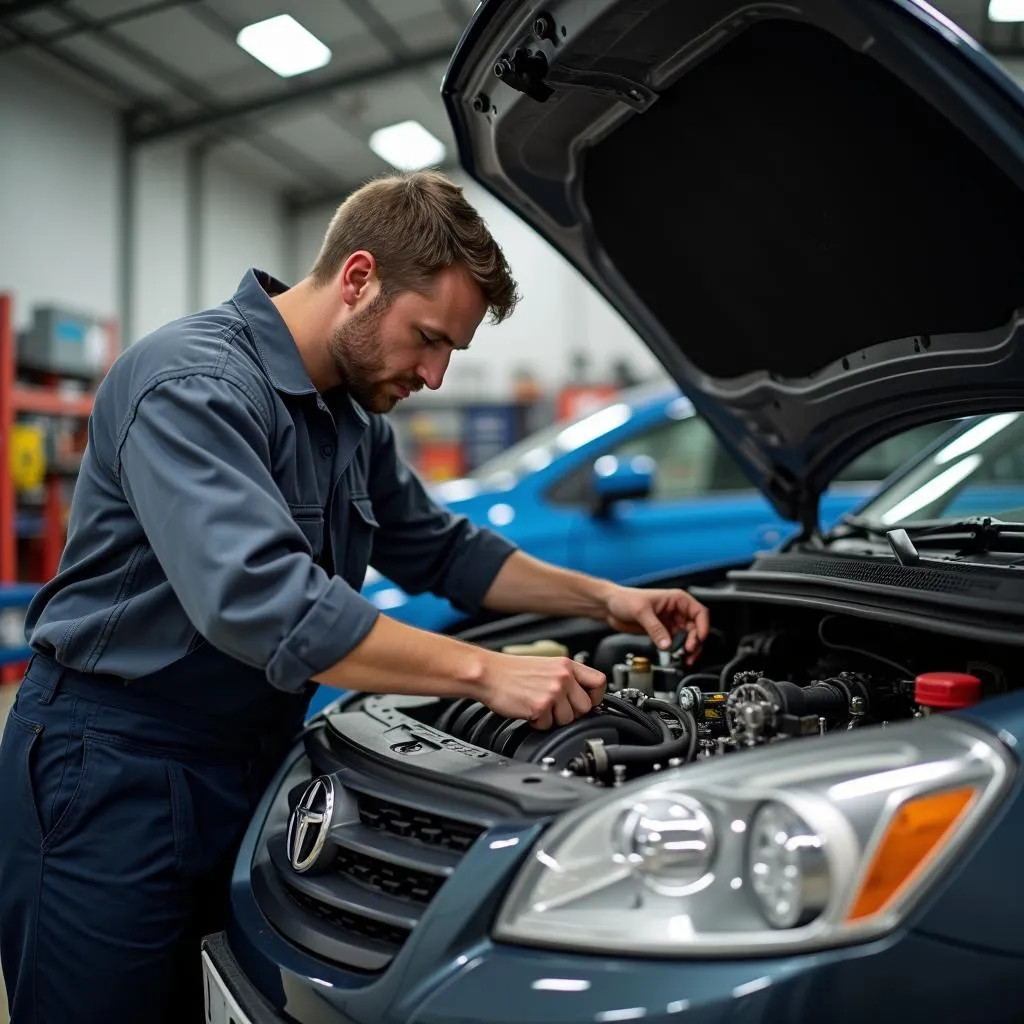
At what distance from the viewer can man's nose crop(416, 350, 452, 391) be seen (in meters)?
1.67

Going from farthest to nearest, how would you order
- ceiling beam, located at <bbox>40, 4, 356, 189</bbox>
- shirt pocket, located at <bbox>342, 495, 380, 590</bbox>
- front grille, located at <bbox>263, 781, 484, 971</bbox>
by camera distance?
1. ceiling beam, located at <bbox>40, 4, 356, 189</bbox>
2. shirt pocket, located at <bbox>342, 495, 380, 590</bbox>
3. front grille, located at <bbox>263, 781, 484, 971</bbox>

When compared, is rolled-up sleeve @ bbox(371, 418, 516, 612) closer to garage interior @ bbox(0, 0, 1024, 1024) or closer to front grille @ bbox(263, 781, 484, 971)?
front grille @ bbox(263, 781, 484, 971)

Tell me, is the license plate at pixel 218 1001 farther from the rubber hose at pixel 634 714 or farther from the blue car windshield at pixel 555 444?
the blue car windshield at pixel 555 444

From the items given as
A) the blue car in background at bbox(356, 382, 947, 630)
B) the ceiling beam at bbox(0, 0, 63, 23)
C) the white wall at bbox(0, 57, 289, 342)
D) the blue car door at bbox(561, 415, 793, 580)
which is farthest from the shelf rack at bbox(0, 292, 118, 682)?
the blue car door at bbox(561, 415, 793, 580)

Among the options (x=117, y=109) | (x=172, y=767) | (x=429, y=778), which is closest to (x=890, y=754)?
(x=429, y=778)

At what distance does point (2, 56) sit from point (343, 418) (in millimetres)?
7269

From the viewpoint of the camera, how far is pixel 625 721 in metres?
1.42

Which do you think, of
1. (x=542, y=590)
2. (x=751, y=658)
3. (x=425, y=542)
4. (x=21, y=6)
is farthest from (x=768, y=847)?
(x=21, y=6)

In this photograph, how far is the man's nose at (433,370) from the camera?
1670 mm

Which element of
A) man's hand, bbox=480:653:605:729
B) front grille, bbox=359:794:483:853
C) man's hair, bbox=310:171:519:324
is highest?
man's hair, bbox=310:171:519:324

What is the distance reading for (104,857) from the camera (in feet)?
4.85

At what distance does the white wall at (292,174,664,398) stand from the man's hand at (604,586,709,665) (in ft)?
32.5

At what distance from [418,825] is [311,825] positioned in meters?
0.19

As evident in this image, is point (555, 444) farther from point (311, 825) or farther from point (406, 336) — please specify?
point (311, 825)
